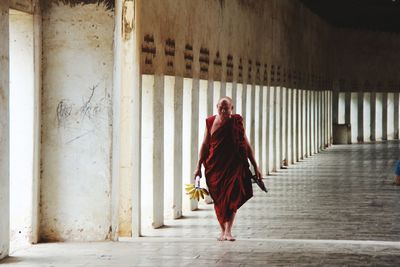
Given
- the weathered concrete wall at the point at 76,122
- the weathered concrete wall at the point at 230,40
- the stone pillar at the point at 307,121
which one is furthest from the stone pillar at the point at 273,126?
the weathered concrete wall at the point at 76,122

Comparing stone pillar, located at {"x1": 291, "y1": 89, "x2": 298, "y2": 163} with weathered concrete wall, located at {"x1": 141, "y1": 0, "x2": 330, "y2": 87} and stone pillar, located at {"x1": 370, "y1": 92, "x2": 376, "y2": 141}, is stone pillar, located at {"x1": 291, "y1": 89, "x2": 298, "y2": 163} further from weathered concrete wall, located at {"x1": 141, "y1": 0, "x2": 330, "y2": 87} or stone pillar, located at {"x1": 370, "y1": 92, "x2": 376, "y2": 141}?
stone pillar, located at {"x1": 370, "y1": 92, "x2": 376, "y2": 141}

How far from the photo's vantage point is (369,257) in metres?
11.7

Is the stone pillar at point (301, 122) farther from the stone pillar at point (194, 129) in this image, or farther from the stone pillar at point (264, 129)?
the stone pillar at point (194, 129)

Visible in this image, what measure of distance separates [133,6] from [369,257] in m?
5.00

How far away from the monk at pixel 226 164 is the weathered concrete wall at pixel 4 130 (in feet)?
10.4

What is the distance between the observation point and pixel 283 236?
14.6 metres

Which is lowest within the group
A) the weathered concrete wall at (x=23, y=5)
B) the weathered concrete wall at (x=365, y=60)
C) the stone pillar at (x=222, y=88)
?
the stone pillar at (x=222, y=88)

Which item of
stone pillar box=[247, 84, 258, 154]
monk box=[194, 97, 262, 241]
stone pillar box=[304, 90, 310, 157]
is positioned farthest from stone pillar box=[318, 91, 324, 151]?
monk box=[194, 97, 262, 241]

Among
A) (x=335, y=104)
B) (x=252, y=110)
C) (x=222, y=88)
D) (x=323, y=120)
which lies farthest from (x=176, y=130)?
(x=335, y=104)

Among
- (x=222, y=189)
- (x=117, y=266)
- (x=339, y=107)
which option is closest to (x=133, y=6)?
(x=222, y=189)

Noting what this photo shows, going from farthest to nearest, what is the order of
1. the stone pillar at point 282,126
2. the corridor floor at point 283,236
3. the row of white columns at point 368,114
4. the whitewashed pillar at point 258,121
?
the row of white columns at point 368,114, the stone pillar at point 282,126, the whitewashed pillar at point 258,121, the corridor floor at point 283,236

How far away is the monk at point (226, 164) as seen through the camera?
1376cm

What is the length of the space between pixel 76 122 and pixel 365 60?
35178 mm

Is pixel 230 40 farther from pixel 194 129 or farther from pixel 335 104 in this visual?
pixel 335 104
